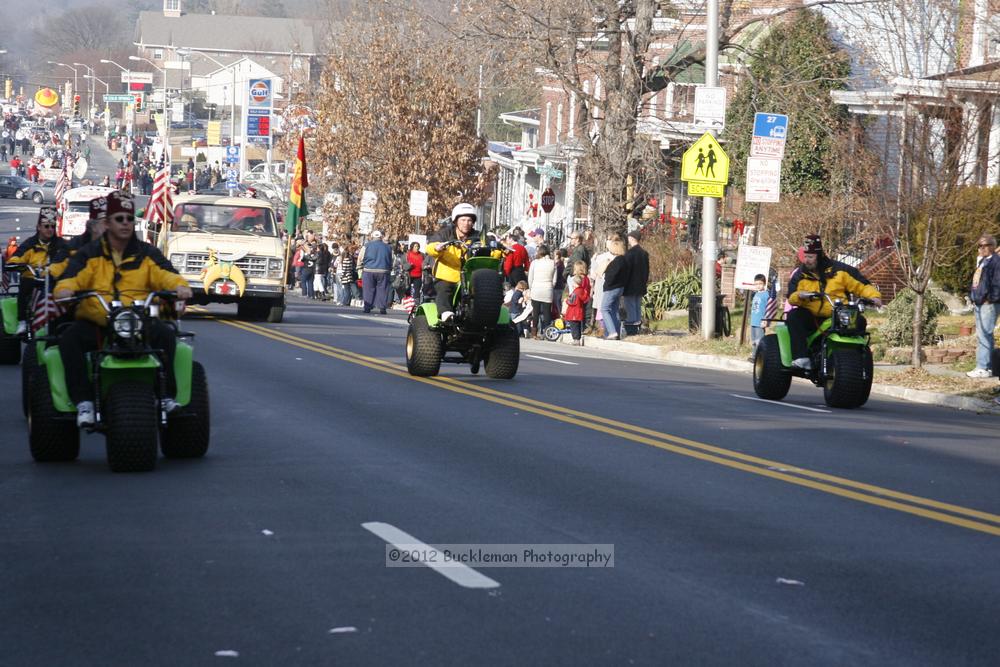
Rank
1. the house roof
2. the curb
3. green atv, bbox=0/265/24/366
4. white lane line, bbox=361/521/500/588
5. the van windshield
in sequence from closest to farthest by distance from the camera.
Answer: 1. white lane line, bbox=361/521/500/588
2. green atv, bbox=0/265/24/366
3. the curb
4. the van windshield
5. the house roof

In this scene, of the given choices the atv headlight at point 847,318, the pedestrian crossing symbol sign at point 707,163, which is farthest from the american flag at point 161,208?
the atv headlight at point 847,318

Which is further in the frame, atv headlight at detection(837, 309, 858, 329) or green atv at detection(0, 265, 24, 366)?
green atv at detection(0, 265, 24, 366)

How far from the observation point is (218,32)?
173 metres

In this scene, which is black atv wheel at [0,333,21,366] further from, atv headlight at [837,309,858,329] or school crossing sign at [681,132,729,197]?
school crossing sign at [681,132,729,197]

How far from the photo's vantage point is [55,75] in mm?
199500

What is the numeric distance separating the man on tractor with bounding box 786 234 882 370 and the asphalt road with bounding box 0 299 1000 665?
2206 mm

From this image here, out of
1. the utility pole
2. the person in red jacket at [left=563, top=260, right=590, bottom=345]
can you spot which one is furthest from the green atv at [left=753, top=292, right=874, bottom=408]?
the person in red jacket at [left=563, top=260, right=590, bottom=345]

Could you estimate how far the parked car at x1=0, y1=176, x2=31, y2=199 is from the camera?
97906 mm

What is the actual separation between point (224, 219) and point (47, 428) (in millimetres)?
18561

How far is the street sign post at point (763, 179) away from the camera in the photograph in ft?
78.0

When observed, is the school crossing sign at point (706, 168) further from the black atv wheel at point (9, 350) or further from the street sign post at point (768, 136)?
the black atv wheel at point (9, 350)

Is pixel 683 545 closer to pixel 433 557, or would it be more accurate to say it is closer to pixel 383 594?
pixel 433 557

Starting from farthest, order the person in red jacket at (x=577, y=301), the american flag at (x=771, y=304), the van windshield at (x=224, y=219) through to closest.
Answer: the van windshield at (x=224, y=219), the person in red jacket at (x=577, y=301), the american flag at (x=771, y=304)

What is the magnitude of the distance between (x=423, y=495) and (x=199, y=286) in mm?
18720
